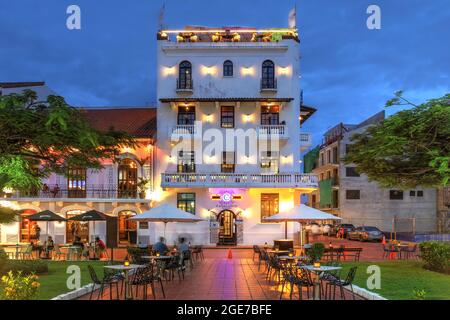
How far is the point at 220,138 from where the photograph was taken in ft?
125

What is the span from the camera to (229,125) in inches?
1513

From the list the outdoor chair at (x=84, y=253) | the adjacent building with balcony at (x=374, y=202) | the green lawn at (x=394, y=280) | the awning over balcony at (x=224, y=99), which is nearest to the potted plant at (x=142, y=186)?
the awning over balcony at (x=224, y=99)

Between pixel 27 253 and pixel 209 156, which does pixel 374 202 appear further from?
pixel 27 253

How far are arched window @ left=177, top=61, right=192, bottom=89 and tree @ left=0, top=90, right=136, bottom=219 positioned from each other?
21.4 m

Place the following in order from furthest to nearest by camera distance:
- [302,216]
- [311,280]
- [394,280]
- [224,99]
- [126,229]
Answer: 1. [126,229]
2. [224,99]
3. [302,216]
4. [394,280]
5. [311,280]

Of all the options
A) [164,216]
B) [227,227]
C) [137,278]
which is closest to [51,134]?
[137,278]

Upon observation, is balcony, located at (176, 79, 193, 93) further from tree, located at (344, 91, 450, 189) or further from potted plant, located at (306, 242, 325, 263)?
potted plant, located at (306, 242, 325, 263)

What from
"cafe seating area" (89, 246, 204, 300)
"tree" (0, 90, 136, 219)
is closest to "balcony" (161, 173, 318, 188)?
"cafe seating area" (89, 246, 204, 300)

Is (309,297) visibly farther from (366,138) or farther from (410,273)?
(366,138)

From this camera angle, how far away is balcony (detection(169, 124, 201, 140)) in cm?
3731

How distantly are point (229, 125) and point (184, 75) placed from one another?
4.81m

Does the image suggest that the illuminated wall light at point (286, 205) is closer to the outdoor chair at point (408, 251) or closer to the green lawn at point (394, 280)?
the outdoor chair at point (408, 251)
